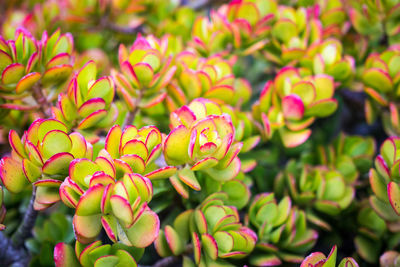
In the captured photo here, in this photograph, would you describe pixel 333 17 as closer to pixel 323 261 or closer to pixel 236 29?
pixel 236 29

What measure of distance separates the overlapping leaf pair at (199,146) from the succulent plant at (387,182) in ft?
1.03

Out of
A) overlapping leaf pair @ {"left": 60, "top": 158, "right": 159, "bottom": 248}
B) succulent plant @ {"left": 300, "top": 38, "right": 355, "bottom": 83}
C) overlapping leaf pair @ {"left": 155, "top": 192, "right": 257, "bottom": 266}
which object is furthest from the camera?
succulent plant @ {"left": 300, "top": 38, "right": 355, "bottom": 83}

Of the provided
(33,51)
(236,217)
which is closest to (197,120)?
(236,217)

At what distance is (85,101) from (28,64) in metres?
0.14

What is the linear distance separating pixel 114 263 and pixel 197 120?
0.98 feet

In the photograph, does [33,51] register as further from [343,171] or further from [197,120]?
[343,171]

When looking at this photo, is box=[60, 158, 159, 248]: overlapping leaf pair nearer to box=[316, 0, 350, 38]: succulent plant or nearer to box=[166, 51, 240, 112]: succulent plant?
box=[166, 51, 240, 112]: succulent plant

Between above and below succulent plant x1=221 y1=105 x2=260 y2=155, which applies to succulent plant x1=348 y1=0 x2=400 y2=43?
above

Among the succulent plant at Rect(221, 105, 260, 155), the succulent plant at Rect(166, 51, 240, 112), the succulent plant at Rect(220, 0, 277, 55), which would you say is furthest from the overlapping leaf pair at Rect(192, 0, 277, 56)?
the succulent plant at Rect(221, 105, 260, 155)

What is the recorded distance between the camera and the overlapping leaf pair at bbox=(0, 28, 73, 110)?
73cm

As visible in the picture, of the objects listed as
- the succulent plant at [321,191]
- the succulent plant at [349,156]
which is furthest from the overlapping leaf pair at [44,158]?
the succulent plant at [349,156]

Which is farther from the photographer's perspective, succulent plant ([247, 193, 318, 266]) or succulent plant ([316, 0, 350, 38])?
succulent plant ([316, 0, 350, 38])

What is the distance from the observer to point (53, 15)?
3.87 feet

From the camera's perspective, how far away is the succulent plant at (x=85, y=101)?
72 centimetres
